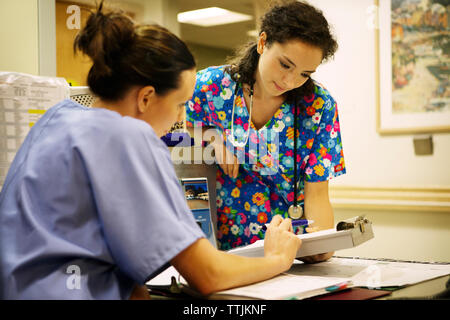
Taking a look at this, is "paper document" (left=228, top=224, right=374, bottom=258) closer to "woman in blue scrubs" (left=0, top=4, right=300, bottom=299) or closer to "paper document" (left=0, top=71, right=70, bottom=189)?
"woman in blue scrubs" (left=0, top=4, right=300, bottom=299)

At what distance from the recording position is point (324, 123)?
1.43 meters

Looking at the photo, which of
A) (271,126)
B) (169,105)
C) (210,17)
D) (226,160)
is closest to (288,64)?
(271,126)

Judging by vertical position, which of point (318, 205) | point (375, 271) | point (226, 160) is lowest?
point (375, 271)

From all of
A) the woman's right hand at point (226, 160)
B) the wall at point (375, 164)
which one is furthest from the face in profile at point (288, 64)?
the wall at point (375, 164)

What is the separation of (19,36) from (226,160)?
969mm

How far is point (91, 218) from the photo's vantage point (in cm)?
73

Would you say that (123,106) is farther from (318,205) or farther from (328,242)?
(318,205)

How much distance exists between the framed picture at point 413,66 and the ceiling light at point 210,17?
4.65 ft

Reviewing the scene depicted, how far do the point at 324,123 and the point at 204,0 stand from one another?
8.23 feet

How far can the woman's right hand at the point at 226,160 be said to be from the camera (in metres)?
1.46

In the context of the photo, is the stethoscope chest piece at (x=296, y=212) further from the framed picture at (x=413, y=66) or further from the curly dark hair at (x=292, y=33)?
the framed picture at (x=413, y=66)

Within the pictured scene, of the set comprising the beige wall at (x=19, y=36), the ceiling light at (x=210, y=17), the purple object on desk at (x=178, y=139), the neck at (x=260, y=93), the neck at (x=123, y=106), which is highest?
the ceiling light at (x=210, y=17)

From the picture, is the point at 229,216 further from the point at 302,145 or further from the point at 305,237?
the point at 305,237

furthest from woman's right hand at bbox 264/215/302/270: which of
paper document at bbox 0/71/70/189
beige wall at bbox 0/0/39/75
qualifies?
beige wall at bbox 0/0/39/75
